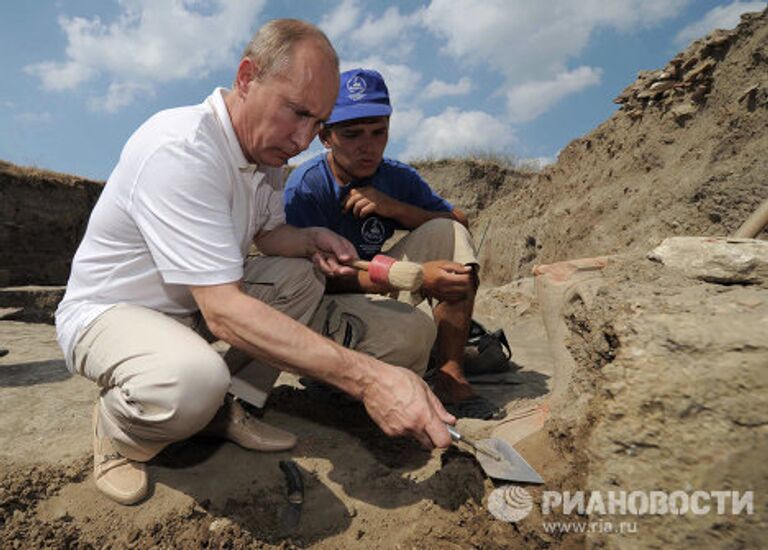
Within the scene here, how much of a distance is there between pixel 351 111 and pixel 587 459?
2099 mm

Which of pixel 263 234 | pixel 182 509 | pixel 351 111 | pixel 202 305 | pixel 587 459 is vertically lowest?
pixel 182 509

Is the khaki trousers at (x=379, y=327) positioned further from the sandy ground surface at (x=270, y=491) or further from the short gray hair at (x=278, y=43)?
the short gray hair at (x=278, y=43)

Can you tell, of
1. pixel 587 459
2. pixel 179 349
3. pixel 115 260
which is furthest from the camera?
pixel 115 260

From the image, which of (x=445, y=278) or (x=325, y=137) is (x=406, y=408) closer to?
(x=445, y=278)

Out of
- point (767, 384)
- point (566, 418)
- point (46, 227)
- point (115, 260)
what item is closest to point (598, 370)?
point (566, 418)

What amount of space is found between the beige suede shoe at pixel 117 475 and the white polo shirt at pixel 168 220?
0.36 m

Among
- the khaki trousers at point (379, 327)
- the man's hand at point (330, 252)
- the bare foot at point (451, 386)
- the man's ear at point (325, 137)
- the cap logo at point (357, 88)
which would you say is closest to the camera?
the man's hand at point (330, 252)

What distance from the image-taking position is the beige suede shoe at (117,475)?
1.82 metres

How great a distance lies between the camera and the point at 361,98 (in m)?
2.88

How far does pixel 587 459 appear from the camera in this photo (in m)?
1.46

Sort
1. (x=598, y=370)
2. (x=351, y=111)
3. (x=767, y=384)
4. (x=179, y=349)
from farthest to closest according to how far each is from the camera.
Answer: (x=351, y=111) < (x=179, y=349) < (x=598, y=370) < (x=767, y=384)

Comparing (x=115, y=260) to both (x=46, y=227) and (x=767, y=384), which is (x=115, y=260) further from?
(x=46, y=227)

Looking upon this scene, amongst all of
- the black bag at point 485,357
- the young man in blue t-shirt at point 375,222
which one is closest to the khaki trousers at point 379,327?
the young man in blue t-shirt at point 375,222

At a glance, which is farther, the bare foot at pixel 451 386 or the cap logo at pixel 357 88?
the cap logo at pixel 357 88
